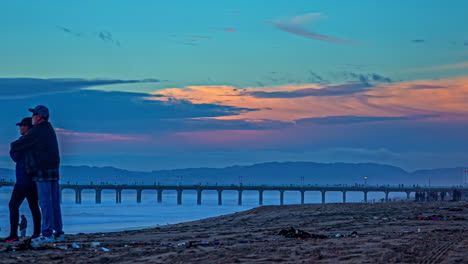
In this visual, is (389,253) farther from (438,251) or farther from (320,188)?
(320,188)

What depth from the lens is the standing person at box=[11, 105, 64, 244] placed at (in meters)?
10.6

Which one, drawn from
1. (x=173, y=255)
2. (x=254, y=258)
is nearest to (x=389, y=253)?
(x=254, y=258)

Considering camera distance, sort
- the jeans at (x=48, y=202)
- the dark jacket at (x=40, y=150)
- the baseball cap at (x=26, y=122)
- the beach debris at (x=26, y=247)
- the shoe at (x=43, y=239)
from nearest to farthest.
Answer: the beach debris at (x=26, y=247), the shoe at (x=43, y=239), the dark jacket at (x=40, y=150), the jeans at (x=48, y=202), the baseball cap at (x=26, y=122)

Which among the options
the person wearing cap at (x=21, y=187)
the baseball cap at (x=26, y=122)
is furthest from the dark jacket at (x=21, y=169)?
the baseball cap at (x=26, y=122)

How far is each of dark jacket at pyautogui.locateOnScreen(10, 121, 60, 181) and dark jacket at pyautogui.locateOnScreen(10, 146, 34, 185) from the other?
0.15m

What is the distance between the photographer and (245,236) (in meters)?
12.7

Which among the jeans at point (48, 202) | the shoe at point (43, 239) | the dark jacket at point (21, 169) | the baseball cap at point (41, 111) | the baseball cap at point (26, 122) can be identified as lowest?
the shoe at point (43, 239)

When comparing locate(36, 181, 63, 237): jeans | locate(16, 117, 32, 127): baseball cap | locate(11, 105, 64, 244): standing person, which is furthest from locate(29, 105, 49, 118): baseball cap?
locate(36, 181, 63, 237): jeans

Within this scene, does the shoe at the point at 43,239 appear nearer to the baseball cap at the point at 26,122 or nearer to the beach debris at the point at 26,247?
the beach debris at the point at 26,247

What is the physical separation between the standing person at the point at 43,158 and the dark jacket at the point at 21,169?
15 centimetres

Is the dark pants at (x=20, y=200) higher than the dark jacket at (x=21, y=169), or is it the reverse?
the dark jacket at (x=21, y=169)

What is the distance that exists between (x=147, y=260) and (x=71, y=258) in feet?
3.30

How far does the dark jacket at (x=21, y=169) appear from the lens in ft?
35.5

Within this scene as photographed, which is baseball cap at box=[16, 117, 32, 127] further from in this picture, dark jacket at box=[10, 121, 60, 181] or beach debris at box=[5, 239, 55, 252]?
beach debris at box=[5, 239, 55, 252]
